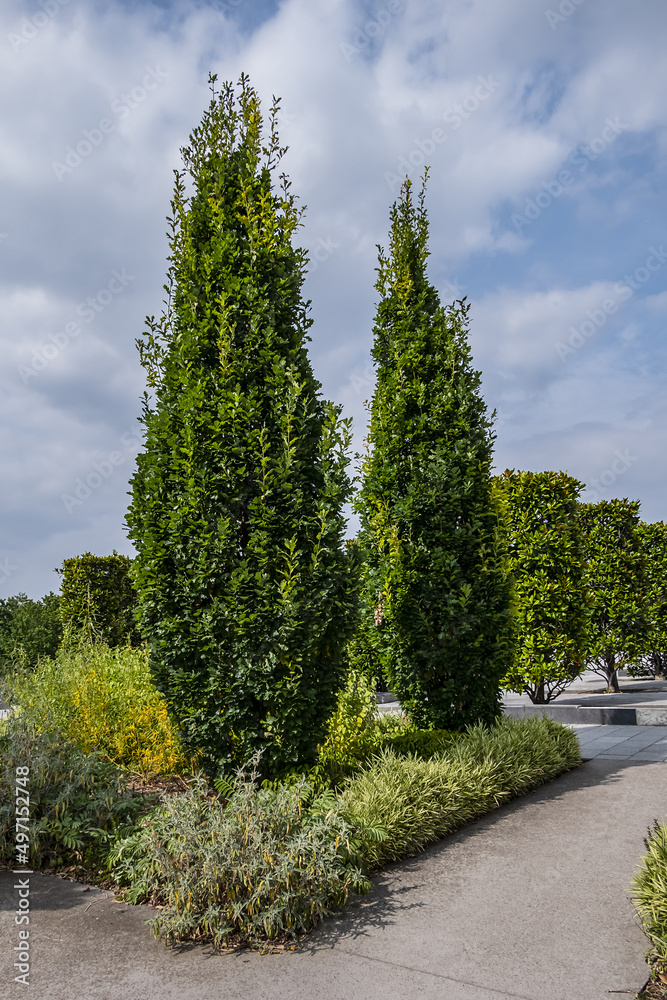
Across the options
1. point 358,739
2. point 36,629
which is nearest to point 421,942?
point 358,739

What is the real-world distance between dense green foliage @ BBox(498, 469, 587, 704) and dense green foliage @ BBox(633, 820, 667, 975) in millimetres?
7889

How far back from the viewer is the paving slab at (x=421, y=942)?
3.31 meters

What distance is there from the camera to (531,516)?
12.5m

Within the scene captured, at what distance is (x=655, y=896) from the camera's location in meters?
3.59

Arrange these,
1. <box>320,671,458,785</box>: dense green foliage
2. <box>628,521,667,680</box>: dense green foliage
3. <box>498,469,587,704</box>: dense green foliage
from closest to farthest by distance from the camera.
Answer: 1. <box>320,671,458,785</box>: dense green foliage
2. <box>498,469,587,704</box>: dense green foliage
3. <box>628,521,667,680</box>: dense green foliage

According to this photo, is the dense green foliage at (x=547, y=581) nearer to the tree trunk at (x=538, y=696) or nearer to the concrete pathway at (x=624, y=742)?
the tree trunk at (x=538, y=696)

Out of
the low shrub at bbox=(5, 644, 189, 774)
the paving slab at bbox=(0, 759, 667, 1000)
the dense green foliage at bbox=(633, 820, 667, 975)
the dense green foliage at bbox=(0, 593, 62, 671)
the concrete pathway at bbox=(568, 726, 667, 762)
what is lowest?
the concrete pathway at bbox=(568, 726, 667, 762)

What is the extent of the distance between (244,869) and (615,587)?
1315cm

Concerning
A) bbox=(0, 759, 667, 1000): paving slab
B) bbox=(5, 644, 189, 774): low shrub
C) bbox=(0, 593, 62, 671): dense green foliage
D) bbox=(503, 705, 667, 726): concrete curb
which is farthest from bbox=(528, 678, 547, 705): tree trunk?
bbox=(0, 593, 62, 671): dense green foliage

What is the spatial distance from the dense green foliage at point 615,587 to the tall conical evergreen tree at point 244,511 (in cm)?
1046

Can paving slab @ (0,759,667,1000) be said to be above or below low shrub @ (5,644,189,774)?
below

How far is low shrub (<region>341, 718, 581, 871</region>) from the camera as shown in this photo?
5.03 metres

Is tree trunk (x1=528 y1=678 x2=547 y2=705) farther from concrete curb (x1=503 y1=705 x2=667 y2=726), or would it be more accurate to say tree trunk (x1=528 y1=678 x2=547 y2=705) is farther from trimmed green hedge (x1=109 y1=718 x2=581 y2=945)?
trimmed green hedge (x1=109 y1=718 x2=581 y2=945)

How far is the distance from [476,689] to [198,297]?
205 inches
